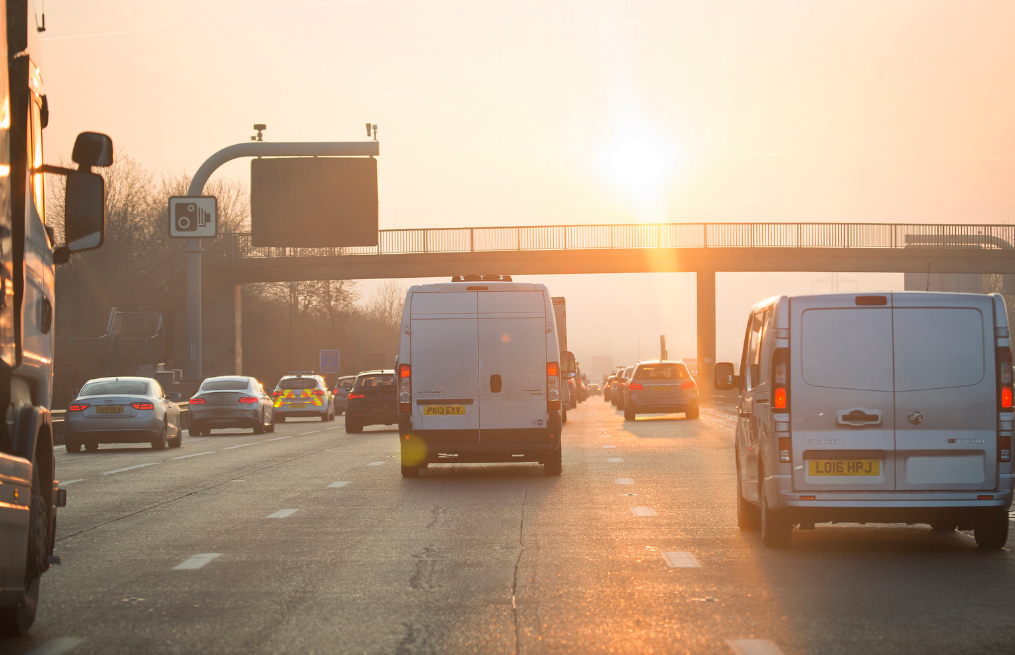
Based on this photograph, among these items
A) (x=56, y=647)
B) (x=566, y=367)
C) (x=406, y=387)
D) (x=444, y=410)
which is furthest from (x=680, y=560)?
(x=566, y=367)

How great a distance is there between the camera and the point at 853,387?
9.04m

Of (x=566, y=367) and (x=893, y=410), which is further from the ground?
(x=566, y=367)

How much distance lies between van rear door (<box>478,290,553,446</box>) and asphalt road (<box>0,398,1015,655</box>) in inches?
41.9

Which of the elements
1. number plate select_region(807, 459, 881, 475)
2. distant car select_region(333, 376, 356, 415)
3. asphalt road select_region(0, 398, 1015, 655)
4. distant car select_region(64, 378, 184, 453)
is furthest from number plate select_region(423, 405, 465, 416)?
distant car select_region(333, 376, 356, 415)

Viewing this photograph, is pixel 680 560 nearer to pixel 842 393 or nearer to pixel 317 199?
pixel 842 393

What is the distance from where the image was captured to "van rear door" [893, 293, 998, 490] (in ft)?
29.2

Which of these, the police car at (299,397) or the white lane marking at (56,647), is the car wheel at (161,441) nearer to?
the police car at (299,397)

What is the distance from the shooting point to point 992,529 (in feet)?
29.8

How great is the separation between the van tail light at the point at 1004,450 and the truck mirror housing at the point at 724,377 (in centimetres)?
258

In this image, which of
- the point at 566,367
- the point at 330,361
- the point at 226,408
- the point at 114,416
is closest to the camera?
the point at 566,367

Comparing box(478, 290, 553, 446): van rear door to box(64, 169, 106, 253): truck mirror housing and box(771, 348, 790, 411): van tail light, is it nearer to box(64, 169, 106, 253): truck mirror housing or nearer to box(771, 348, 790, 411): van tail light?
box(771, 348, 790, 411): van tail light

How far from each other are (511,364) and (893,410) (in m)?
7.33

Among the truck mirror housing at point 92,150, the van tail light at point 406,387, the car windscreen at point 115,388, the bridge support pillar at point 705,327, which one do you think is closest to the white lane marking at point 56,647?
the truck mirror housing at point 92,150

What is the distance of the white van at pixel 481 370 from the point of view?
51.6ft
